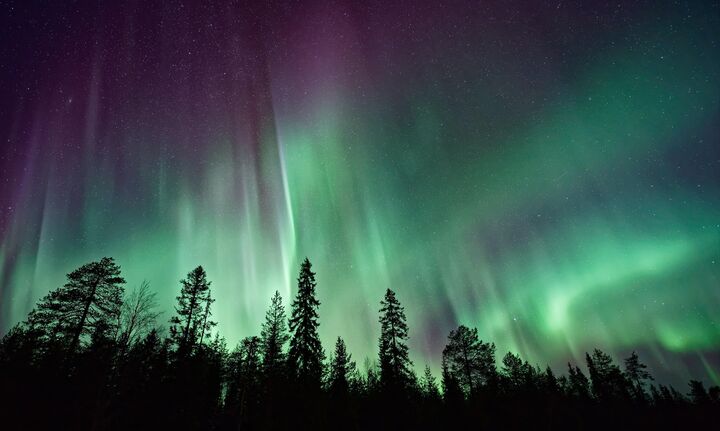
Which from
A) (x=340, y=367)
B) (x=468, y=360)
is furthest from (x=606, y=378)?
(x=340, y=367)

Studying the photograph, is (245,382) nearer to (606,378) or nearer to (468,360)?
(468,360)

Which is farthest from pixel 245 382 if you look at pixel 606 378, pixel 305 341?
pixel 606 378

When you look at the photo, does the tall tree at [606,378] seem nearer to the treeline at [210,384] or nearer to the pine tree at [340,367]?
the treeline at [210,384]

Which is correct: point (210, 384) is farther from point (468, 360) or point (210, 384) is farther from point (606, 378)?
point (606, 378)

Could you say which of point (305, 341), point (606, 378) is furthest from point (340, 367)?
point (606, 378)

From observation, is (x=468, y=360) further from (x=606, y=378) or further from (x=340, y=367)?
(x=606, y=378)

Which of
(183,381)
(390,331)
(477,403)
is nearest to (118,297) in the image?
(183,381)

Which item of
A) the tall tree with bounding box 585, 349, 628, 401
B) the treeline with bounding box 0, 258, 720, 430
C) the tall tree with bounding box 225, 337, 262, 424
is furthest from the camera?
the tall tree with bounding box 585, 349, 628, 401

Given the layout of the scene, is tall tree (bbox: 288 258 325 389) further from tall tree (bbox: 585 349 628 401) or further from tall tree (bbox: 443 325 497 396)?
tall tree (bbox: 585 349 628 401)

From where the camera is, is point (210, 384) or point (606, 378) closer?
point (210, 384)

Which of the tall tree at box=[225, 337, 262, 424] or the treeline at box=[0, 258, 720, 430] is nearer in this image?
the treeline at box=[0, 258, 720, 430]

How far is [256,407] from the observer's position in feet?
113

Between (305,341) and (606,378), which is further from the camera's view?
(606,378)

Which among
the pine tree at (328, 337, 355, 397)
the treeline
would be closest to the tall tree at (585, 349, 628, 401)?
the treeline
